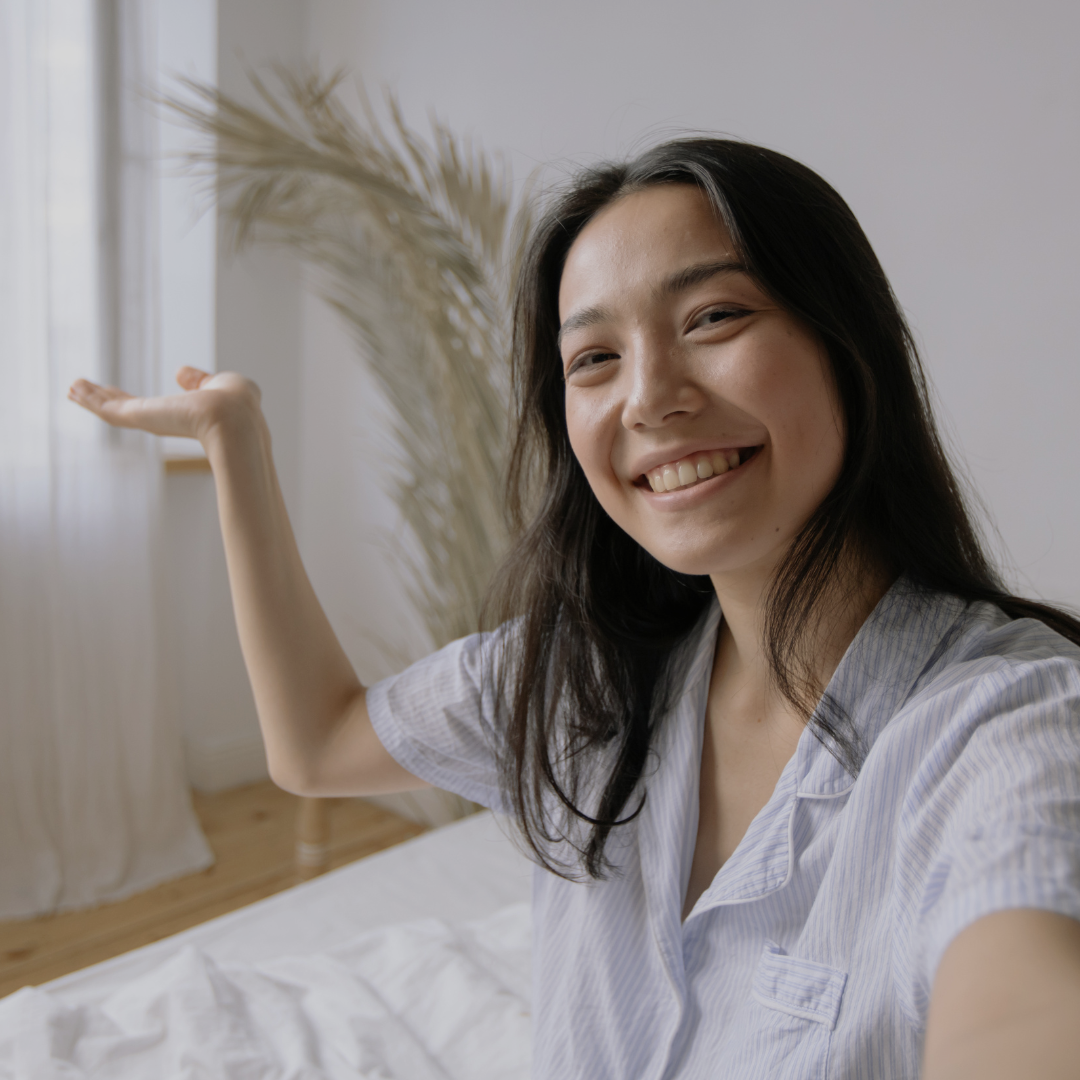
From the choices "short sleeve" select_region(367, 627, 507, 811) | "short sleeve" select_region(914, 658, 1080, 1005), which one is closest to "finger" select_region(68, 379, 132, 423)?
"short sleeve" select_region(367, 627, 507, 811)

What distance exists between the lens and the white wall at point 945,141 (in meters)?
1.57

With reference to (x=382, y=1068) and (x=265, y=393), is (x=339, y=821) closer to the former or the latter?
(x=265, y=393)

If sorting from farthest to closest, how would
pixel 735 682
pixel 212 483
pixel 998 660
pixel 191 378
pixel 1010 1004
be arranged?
1. pixel 212 483
2. pixel 191 378
3. pixel 735 682
4. pixel 998 660
5. pixel 1010 1004

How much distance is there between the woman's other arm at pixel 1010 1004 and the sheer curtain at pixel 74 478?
232 cm

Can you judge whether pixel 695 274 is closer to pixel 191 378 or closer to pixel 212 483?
pixel 191 378

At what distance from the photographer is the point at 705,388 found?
2.47ft

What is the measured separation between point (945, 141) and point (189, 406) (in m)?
1.38

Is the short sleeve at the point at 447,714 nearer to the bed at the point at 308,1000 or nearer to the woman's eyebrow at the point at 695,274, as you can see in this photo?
the bed at the point at 308,1000

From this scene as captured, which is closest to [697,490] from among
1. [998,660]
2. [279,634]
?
[998,660]

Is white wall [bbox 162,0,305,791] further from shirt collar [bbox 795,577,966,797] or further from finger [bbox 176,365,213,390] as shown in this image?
shirt collar [bbox 795,577,966,797]

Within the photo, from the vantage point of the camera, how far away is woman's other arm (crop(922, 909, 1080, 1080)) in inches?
16.5

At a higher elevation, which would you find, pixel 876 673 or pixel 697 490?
pixel 697 490

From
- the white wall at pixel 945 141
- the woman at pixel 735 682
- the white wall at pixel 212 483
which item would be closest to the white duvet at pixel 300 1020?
the woman at pixel 735 682

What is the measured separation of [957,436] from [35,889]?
92.0 inches
